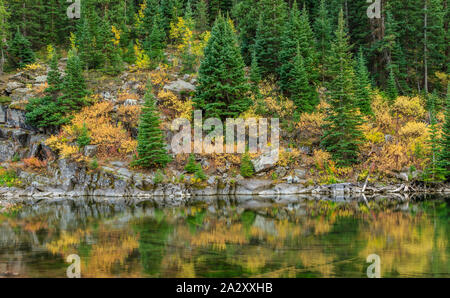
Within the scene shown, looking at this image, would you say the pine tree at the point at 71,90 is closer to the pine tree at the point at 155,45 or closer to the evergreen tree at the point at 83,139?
the evergreen tree at the point at 83,139

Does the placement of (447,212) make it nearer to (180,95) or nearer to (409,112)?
(409,112)

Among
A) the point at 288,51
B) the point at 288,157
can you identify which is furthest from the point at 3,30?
the point at 288,157

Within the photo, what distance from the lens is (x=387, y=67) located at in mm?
41812

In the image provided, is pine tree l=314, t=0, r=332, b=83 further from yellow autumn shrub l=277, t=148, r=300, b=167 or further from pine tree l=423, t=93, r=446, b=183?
pine tree l=423, t=93, r=446, b=183

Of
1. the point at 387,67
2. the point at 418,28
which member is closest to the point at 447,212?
the point at 387,67

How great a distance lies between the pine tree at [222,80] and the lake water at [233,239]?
12193 millimetres

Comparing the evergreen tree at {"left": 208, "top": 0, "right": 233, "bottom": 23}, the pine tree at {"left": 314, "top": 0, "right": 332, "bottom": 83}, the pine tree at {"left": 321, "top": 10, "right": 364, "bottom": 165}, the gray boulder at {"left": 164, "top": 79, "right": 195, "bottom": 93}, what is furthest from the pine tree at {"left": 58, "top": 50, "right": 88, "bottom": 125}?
the pine tree at {"left": 314, "top": 0, "right": 332, "bottom": 83}

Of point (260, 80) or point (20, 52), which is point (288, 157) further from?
point (20, 52)

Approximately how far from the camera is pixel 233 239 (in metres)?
15.8

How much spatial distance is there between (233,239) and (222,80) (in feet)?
76.6

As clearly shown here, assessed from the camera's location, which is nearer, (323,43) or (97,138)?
(97,138)

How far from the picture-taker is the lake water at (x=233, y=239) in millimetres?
11461

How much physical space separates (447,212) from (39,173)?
31.7 meters

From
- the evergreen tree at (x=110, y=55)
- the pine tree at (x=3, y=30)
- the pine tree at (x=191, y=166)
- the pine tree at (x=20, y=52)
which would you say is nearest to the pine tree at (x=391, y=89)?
the pine tree at (x=191, y=166)
